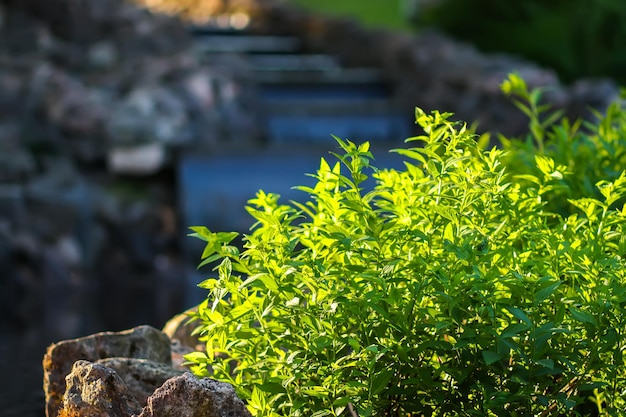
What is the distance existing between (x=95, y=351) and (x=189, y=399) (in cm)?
112

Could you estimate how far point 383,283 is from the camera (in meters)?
3.16

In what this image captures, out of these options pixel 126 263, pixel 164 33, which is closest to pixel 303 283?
pixel 126 263

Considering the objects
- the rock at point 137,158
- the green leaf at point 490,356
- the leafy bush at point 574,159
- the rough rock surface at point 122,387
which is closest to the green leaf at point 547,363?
the green leaf at point 490,356

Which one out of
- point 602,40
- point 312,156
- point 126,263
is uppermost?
point 602,40

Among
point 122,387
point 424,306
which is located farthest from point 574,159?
point 122,387

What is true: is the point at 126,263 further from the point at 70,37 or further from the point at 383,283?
the point at 383,283

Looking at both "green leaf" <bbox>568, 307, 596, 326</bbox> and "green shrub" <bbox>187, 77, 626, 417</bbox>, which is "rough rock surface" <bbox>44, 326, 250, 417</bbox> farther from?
"green leaf" <bbox>568, 307, 596, 326</bbox>

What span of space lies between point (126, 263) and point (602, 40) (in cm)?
561

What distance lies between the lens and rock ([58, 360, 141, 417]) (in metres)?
3.44

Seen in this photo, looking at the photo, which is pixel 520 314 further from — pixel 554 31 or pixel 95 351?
pixel 554 31

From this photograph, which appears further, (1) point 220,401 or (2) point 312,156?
(2) point 312,156

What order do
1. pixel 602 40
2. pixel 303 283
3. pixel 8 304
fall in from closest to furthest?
pixel 303 283 → pixel 8 304 → pixel 602 40

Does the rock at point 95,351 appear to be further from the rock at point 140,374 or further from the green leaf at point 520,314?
the green leaf at point 520,314

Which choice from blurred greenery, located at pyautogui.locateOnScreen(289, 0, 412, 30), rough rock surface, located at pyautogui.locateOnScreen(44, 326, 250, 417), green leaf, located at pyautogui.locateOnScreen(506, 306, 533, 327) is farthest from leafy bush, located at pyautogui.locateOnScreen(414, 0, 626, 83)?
green leaf, located at pyautogui.locateOnScreen(506, 306, 533, 327)
